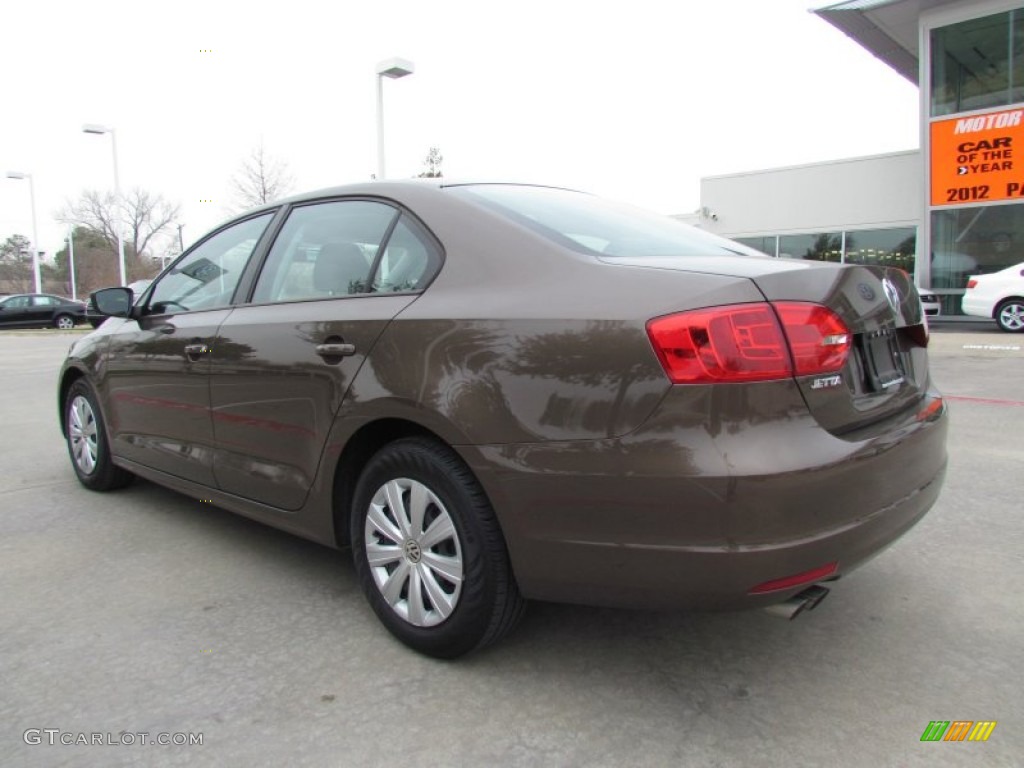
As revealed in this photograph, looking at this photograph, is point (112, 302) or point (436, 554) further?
point (112, 302)

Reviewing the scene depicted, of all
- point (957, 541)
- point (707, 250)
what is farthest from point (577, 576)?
point (957, 541)

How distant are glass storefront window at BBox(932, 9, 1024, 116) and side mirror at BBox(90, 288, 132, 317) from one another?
19.8m

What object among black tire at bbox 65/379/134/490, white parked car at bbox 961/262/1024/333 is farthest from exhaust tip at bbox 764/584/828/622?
white parked car at bbox 961/262/1024/333

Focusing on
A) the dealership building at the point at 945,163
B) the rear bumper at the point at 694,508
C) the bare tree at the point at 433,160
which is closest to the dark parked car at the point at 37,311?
the bare tree at the point at 433,160

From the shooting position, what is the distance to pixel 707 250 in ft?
8.88

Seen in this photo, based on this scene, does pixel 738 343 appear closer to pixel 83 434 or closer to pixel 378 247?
pixel 378 247

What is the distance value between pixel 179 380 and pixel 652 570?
249 cm

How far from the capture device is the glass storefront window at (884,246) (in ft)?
65.3

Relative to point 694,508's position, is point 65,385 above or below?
above

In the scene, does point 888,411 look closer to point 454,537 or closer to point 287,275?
point 454,537

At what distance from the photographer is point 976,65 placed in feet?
59.4

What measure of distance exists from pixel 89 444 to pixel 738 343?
406 cm

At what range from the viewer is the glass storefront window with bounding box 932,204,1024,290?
17.4 m

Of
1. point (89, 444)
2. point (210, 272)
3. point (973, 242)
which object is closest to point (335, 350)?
point (210, 272)
